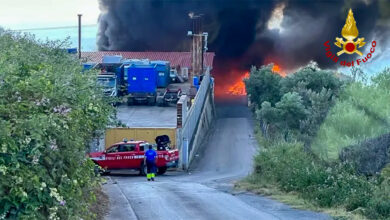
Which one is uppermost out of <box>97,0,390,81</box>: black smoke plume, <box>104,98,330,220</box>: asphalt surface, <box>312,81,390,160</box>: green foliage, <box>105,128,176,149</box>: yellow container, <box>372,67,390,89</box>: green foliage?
<box>97,0,390,81</box>: black smoke plume

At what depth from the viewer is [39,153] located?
7.53 meters

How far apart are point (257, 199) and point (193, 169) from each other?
1636 centimetres

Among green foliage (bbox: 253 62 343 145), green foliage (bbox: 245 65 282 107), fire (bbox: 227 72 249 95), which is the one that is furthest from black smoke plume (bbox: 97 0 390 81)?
green foliage (bbox: 253 62 343 145)

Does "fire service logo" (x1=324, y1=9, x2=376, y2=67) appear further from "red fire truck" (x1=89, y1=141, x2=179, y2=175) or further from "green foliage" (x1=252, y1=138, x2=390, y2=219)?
"green foliage" (x1=252, y1=138, x2=390, y2=219)

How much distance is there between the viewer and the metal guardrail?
32.9 meters

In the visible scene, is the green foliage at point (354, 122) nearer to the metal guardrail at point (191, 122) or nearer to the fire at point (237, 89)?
the metal guardrail at point (191, 122)

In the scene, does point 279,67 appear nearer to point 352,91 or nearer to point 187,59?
point 187,59

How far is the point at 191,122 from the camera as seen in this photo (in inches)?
1475

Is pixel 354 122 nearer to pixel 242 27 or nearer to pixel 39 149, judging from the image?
pixel 39 149

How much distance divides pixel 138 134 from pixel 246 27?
1698 inches

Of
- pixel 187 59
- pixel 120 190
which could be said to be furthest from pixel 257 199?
pixel 187 59

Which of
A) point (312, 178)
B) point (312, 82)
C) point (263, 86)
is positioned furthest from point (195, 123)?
point (312, 178)

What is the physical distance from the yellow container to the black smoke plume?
128 feet

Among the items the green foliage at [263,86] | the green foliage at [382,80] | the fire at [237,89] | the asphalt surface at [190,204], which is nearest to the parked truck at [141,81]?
the green foliage at [263,86]
